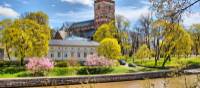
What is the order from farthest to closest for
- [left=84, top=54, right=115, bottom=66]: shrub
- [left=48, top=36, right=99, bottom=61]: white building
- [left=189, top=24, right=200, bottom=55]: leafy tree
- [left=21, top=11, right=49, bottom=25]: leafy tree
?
[left=189, top=24, right=200, bottom=55]: leafy tree → [left=48, top=36, right=99, bottom=61]: white building → [left=21, top=11, right=49, bottom=25]: leafy tree → [left=84, top=54, right=115, bottom=66]: shrub

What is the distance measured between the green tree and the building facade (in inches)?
2267

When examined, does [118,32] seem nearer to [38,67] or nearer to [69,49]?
[69,49]

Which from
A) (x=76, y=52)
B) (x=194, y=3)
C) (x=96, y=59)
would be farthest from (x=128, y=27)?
(x=194, y=3)

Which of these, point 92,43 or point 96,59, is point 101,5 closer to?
point 92,43

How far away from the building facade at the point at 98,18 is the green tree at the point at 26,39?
5758 centimetres

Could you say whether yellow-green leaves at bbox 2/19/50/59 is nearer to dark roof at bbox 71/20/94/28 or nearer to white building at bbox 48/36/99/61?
white building at bbox 48/36/99/61

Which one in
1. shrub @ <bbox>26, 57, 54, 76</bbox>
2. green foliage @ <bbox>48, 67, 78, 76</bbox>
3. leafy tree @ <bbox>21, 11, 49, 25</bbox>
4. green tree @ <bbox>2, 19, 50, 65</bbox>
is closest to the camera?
shrub @ <bbox>26, 57, 54, 76</bbox>

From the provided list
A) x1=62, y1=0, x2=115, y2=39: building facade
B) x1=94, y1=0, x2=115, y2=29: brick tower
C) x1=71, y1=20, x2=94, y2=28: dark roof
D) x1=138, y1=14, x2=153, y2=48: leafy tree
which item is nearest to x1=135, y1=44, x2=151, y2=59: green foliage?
x1=138, y1=14, x2=153, y2=48: leafy tree

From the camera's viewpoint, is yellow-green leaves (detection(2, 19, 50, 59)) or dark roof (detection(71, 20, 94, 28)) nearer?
yellow-green leaves (detection(2, 19, 50, 59))

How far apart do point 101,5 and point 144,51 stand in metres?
51.5

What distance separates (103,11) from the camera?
112 m

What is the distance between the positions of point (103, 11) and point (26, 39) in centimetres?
6573

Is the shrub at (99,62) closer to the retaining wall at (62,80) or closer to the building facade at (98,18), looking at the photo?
the retaining wall at (62,80)

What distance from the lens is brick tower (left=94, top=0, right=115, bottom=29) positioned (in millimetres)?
109500
